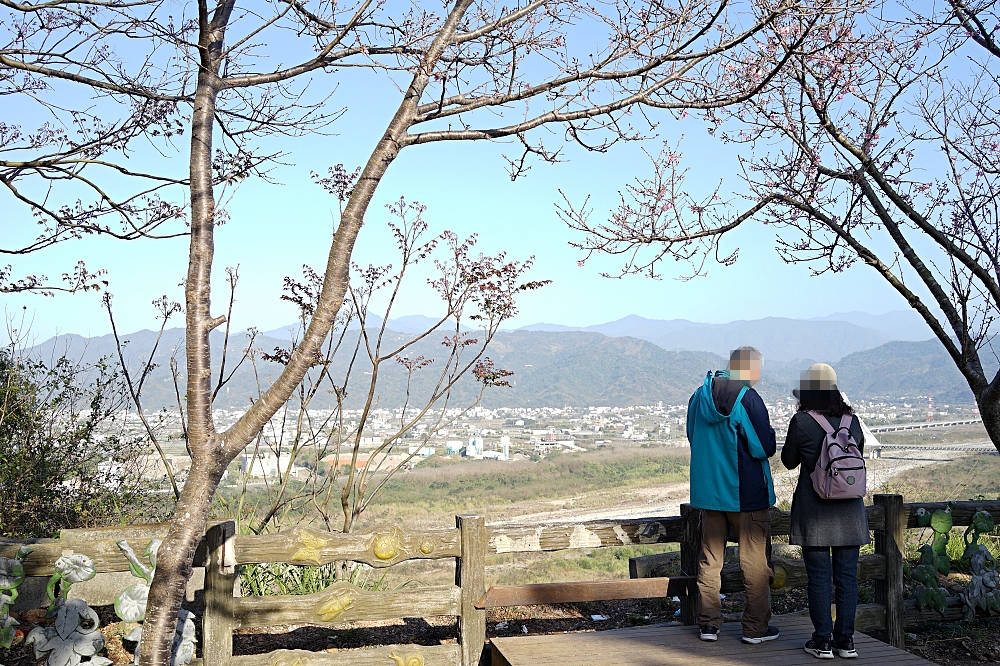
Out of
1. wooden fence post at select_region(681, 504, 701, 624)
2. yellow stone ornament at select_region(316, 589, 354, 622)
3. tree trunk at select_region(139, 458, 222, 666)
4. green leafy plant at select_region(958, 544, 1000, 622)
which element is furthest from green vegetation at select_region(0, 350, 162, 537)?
green leafy plant at select_region(958, 544, 1000, 622)

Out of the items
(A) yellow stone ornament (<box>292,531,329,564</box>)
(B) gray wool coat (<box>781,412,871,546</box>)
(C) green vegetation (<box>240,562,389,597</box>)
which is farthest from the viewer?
(C) green vegetation (<box>240,562,389,597</box>)

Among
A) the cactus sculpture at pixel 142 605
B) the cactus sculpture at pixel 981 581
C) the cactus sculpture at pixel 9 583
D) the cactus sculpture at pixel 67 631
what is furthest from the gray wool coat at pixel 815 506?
the cactus sculpture at pixel 9 583

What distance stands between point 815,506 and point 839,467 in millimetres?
284

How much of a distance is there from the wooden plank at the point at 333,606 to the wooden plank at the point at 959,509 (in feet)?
12.1

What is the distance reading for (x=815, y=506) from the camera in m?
4.49

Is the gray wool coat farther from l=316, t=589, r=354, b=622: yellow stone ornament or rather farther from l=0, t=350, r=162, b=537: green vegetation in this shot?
l=0, t=350, r=162, b=537: green vegetation

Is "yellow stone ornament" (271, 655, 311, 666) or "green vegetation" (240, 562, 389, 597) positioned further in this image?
"green vegetation" (240, 562, 389, 597)

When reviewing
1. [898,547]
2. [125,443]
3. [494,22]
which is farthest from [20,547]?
[898,547]

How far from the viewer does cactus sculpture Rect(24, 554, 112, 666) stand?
175 inches

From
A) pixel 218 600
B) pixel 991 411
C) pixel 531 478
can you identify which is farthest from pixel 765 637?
pixel 531 478

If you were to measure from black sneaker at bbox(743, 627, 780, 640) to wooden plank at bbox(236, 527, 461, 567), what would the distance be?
1904 millimetres

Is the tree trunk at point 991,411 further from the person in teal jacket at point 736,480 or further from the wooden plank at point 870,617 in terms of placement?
the person in teal jacket at point 736,480

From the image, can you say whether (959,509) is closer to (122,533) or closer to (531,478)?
(122,533)

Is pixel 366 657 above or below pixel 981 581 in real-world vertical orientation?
below
